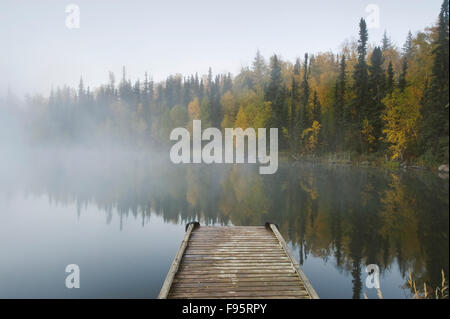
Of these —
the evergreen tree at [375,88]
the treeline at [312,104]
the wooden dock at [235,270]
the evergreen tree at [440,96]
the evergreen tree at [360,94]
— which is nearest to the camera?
the evergreen tree at [440,96]

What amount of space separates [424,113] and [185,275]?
196 inches

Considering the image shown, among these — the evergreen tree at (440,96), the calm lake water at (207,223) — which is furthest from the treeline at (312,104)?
the calm lake water at (207,223)

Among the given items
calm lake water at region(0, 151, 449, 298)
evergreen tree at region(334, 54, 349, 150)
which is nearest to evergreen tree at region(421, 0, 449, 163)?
calm lake water at region(0, 151, 449, 298)

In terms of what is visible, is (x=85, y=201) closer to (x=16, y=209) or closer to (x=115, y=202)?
(x=115, y=202)

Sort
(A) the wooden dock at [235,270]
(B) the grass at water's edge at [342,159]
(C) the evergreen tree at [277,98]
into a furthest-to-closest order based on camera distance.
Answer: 1. (C) the evergreen tree at [277,98]
2. (B) the grass at water's edge at [342,159]
3. (A) the wooden dock at [235,270]

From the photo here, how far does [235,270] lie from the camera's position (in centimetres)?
582

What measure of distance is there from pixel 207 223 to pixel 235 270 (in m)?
6.91

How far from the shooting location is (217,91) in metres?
73.1

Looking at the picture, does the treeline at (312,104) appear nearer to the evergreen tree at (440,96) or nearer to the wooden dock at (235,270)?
the evergreen tree at (440,96)

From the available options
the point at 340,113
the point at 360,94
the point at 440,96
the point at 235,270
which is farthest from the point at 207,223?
the point at 360,94

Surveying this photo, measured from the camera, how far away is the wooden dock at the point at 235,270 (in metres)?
4.91

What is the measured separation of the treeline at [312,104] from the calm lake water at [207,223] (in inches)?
55.7

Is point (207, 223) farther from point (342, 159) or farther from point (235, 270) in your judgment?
point (342, 159)
